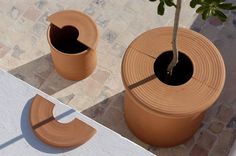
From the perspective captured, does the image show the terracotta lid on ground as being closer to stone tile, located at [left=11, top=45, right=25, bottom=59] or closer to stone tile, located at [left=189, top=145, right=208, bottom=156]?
stone tile, located at [left=189, top=145, right=208, bottom=156]

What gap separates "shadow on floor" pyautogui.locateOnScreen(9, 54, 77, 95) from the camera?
6664 millimetres

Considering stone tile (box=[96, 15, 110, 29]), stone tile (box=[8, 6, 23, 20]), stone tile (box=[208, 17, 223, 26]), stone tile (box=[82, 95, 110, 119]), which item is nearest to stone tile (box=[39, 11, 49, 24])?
stone tile (box=[8, 6, 23, 20])

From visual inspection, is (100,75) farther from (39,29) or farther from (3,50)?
(3,50)

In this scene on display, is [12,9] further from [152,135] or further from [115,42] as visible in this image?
[152,135]

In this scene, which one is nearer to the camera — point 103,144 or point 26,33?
point 103,144

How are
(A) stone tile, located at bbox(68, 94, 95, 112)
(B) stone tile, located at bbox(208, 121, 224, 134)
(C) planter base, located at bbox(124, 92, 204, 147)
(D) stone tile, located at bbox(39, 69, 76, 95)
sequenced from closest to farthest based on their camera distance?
(C) planter base, located at bbox(124, 92, 204, 147), (B) stone tile, located at bbox(208, 121, 224, 134), (A) stone tile, located at bbox(68, 94, 95, 112), (D) stone tile, located at bbox(39, 69, 76, 95)

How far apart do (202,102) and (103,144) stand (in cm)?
128

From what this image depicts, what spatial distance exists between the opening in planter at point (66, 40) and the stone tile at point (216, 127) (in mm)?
1922

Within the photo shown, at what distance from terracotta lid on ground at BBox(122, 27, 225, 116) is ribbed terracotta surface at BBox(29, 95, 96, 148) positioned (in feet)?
2.94

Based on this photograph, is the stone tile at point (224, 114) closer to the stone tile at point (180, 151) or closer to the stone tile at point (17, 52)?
the stone tile at point (180, 151)

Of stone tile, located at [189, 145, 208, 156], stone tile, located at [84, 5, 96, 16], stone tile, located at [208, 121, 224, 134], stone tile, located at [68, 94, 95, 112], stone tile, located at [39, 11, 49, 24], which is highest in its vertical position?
stone tile, located at [84, 5, 96, 16]

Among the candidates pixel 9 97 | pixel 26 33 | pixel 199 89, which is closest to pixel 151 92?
pixel 199 89

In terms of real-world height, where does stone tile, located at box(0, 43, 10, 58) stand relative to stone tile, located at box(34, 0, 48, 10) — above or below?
below

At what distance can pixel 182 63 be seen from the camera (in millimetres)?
5656
